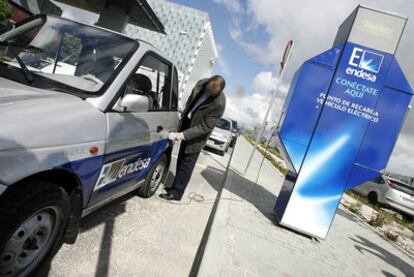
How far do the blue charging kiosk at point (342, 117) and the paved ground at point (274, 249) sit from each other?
1.48 feet

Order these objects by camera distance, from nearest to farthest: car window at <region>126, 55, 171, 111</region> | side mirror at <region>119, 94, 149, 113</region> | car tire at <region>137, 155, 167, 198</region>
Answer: side mirror at <region>119, 94, 149, 113</region> < car window at <region>126, 55, 171, 111</region> < car tire at <region>137, 155, 167, 198</region>

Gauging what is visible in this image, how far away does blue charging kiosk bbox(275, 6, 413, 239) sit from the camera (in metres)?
4.46

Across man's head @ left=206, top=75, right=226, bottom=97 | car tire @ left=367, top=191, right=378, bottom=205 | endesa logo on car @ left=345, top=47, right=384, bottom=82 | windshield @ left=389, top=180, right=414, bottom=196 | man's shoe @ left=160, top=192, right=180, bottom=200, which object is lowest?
→ car tire @ left=367, top=191, right=378, bottom=205

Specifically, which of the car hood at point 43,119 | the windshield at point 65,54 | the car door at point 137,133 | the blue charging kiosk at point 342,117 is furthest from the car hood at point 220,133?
the car hood at point 43,119

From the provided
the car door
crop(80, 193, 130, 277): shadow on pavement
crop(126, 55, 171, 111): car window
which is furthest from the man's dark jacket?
crop(80, 193, 130, 277): shadow on pavement

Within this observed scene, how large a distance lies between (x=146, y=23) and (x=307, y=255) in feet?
54.4

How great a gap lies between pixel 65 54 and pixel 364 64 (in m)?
4.11

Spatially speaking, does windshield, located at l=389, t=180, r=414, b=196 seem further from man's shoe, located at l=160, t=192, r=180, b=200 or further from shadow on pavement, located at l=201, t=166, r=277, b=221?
man's shoe, located at l=160, t=192, r=180, b=200

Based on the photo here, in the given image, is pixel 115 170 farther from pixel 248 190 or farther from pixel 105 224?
pixel 248 190

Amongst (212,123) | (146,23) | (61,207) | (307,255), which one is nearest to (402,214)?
(307,255)

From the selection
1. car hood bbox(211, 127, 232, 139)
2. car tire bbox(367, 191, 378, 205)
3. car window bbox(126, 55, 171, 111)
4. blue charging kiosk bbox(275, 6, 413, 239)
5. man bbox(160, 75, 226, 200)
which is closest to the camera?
car window bbox(126, 55, 171, 111)

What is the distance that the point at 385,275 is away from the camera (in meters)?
4.54

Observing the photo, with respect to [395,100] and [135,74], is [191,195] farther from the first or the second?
[395,100]

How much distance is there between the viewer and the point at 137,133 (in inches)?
122
